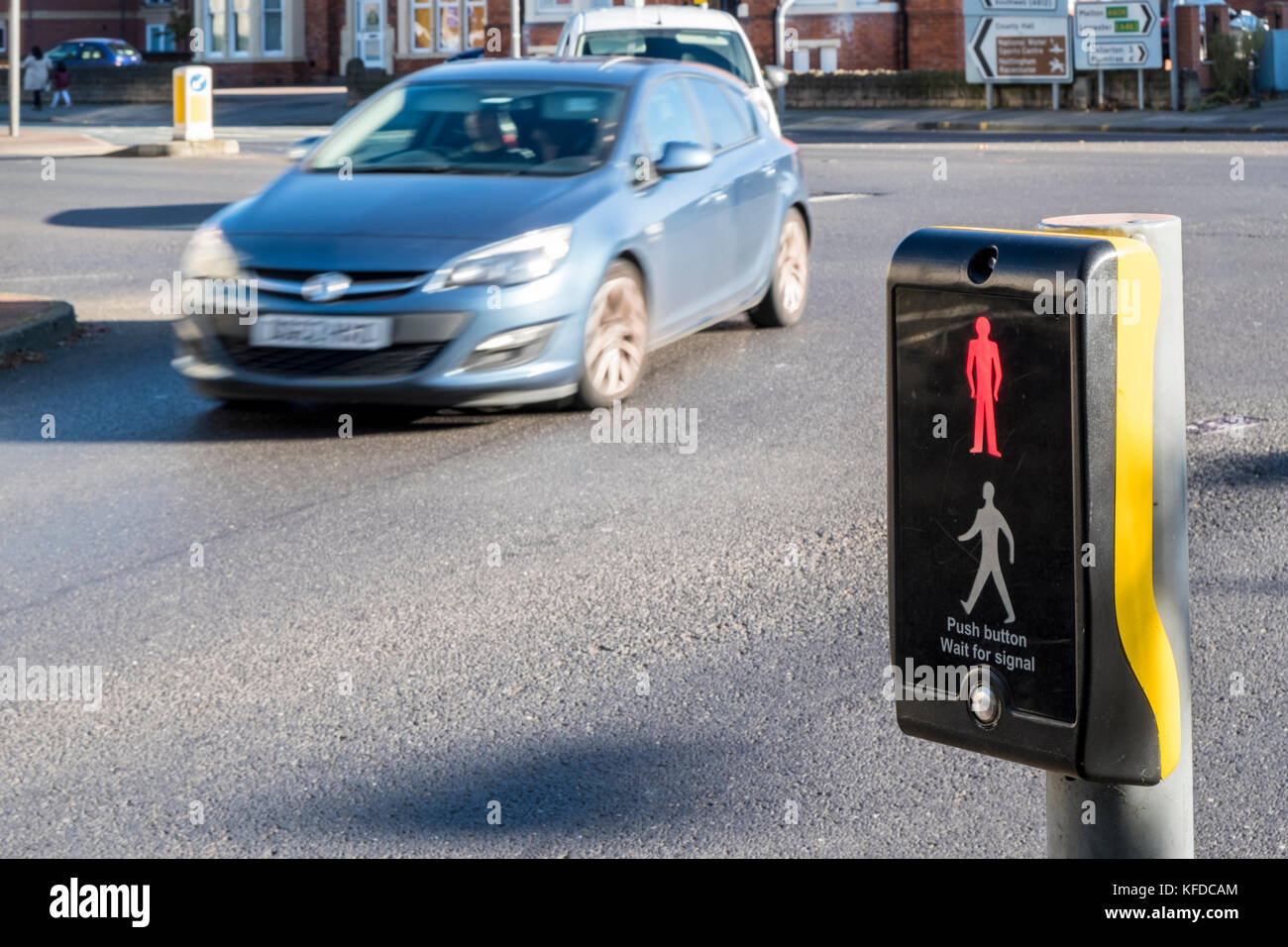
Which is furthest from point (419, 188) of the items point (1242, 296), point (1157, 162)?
point (1157, 162)

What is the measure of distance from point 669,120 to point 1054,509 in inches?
288

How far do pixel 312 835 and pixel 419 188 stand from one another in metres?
4.95

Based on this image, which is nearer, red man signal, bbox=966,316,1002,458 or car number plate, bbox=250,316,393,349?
red man signal, bbox=966,316,1002,458

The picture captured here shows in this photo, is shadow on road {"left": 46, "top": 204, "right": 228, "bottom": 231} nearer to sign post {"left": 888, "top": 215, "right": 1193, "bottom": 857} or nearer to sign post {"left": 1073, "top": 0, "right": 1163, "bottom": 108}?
sign post {"left": 888, "top": 215, "right": 1193, "bottom": 857}

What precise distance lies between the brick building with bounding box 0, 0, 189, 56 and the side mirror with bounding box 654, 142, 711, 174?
63415 millimetres

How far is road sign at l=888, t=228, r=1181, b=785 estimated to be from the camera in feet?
6.36

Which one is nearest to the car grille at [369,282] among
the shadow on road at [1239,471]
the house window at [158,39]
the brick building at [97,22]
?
the shadow on road at [1239,471]

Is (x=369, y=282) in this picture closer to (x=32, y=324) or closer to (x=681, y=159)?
(x=681, y=159)

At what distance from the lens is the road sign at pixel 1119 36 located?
31.9 metres

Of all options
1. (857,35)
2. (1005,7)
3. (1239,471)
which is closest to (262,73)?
(857,35)

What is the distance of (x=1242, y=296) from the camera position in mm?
10578

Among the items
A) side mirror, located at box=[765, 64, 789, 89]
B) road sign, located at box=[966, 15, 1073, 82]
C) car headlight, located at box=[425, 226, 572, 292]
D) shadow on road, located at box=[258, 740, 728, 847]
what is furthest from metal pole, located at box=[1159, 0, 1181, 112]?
shadow on road, located at box=[258, 740, 728, 847]

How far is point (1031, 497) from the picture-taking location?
1.99 m

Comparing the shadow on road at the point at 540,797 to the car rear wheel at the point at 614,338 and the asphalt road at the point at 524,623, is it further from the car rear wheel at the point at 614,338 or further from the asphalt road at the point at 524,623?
the car rear wheel at the point at 614,338
